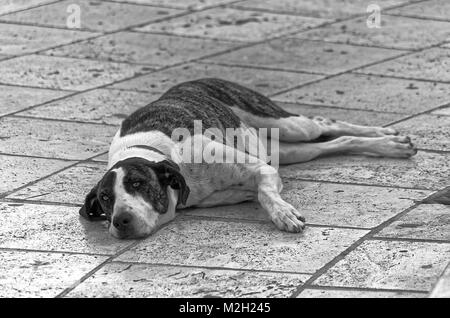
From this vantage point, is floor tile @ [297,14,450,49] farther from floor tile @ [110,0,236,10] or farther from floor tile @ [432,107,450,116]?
floor tile @ [432,107,450,116]

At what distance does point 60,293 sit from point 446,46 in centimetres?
693

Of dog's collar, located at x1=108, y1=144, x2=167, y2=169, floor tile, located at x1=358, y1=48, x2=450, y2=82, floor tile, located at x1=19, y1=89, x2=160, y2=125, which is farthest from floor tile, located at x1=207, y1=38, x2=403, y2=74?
dog's collar, located at x1=108, y1=144, x2=167, y2=169

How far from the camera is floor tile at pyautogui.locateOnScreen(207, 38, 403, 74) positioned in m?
11.8

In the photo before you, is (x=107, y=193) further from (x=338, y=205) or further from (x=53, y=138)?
(x=53, y=138)

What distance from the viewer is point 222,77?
11320 mm

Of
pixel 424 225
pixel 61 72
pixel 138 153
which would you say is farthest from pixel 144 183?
pixel 61 72

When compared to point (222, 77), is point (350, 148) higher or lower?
lower

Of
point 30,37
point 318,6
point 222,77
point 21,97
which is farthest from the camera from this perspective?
point 318,6

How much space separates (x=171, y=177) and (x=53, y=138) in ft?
7.17

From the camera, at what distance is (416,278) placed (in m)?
6.62

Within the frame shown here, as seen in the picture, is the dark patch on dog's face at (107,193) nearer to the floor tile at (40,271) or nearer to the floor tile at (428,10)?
the floor tile at (40,271)

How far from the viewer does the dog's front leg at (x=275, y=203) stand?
752 centimetres

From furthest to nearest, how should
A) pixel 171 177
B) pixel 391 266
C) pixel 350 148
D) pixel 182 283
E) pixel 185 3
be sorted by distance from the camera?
1. pixel 185 3
2. pixel 350 148
3. pixel 171 177
4. pixel 391 266
5. pixel 182 283

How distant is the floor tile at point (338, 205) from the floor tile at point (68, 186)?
84 cm
